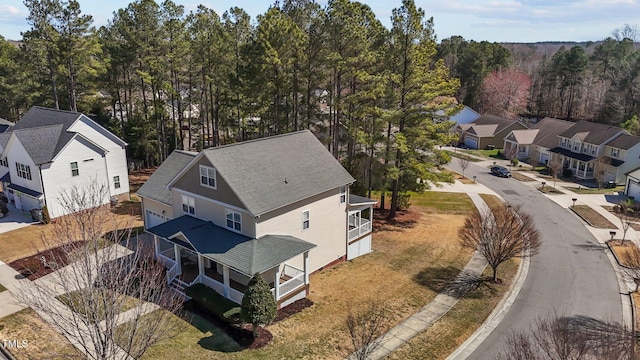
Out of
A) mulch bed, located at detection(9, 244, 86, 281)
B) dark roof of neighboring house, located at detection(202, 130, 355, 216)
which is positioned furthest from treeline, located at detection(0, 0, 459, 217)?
mulch bed, located at detection(9, 244, 86, 281)

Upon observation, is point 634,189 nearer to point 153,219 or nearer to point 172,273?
point 172,273

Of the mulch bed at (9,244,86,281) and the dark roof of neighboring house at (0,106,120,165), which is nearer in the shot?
the mulch bed at (9,244,86,281)

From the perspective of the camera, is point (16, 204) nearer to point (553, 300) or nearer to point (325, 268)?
point (325, 268)

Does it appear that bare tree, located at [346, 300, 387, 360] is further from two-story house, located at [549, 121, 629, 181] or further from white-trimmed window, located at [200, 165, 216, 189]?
two-story house, located at [549, 121, 629, 181]

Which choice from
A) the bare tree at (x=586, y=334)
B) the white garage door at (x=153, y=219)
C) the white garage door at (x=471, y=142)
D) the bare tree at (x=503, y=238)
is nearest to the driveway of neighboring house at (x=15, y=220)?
the white garage door at (x=153, y=219)

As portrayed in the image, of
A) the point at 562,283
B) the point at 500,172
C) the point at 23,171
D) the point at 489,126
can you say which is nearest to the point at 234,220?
the point at 562,283

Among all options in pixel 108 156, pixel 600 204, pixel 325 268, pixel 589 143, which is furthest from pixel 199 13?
pixel 589 143
